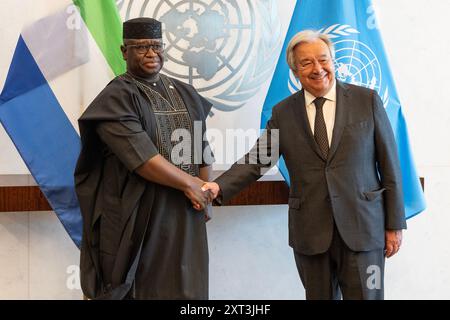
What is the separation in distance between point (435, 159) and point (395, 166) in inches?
44.8

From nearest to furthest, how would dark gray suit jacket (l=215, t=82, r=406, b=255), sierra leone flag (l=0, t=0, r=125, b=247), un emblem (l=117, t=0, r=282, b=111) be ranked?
dark gray suit jacket (l=215, t=82, r=406, b=255), sierra leone flag (l=0, t=0, r=125, b=247), un emblem (l=117, t=0, r=282, b=111)

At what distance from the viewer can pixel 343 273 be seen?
7.14ft

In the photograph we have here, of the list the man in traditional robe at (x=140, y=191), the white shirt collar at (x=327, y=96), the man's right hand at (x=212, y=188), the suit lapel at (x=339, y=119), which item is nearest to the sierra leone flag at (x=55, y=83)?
the man in traditional robe at (x=140, y=191)

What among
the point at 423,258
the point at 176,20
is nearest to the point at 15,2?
the point at 176,20

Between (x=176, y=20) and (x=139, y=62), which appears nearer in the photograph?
(x=139, y=62)

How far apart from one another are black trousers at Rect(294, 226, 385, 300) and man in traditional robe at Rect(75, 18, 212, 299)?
1.31 feet

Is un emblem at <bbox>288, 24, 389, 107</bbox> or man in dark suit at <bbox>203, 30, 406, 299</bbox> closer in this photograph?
man in dark suit at <bbox>203, 30, 406, 299</bbox>

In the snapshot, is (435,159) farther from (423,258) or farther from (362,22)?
(362,22)

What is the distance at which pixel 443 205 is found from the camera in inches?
127

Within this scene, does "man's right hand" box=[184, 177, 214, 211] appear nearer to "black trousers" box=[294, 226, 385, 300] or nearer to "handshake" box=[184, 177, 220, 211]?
"handshake" box=[184, 177, 220, 211]

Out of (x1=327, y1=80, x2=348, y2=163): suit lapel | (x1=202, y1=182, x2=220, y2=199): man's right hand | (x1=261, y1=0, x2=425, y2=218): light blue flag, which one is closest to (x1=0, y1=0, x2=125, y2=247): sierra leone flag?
(x1=202, y1=182, x2=220, y2=199): man's right hand

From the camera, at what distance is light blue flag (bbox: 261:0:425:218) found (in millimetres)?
2789

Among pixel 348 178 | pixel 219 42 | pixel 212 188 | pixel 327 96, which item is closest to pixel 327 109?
pixel 327 96

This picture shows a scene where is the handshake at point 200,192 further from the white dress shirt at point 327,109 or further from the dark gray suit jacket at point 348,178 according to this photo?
the white dress shirt at point 327,109
